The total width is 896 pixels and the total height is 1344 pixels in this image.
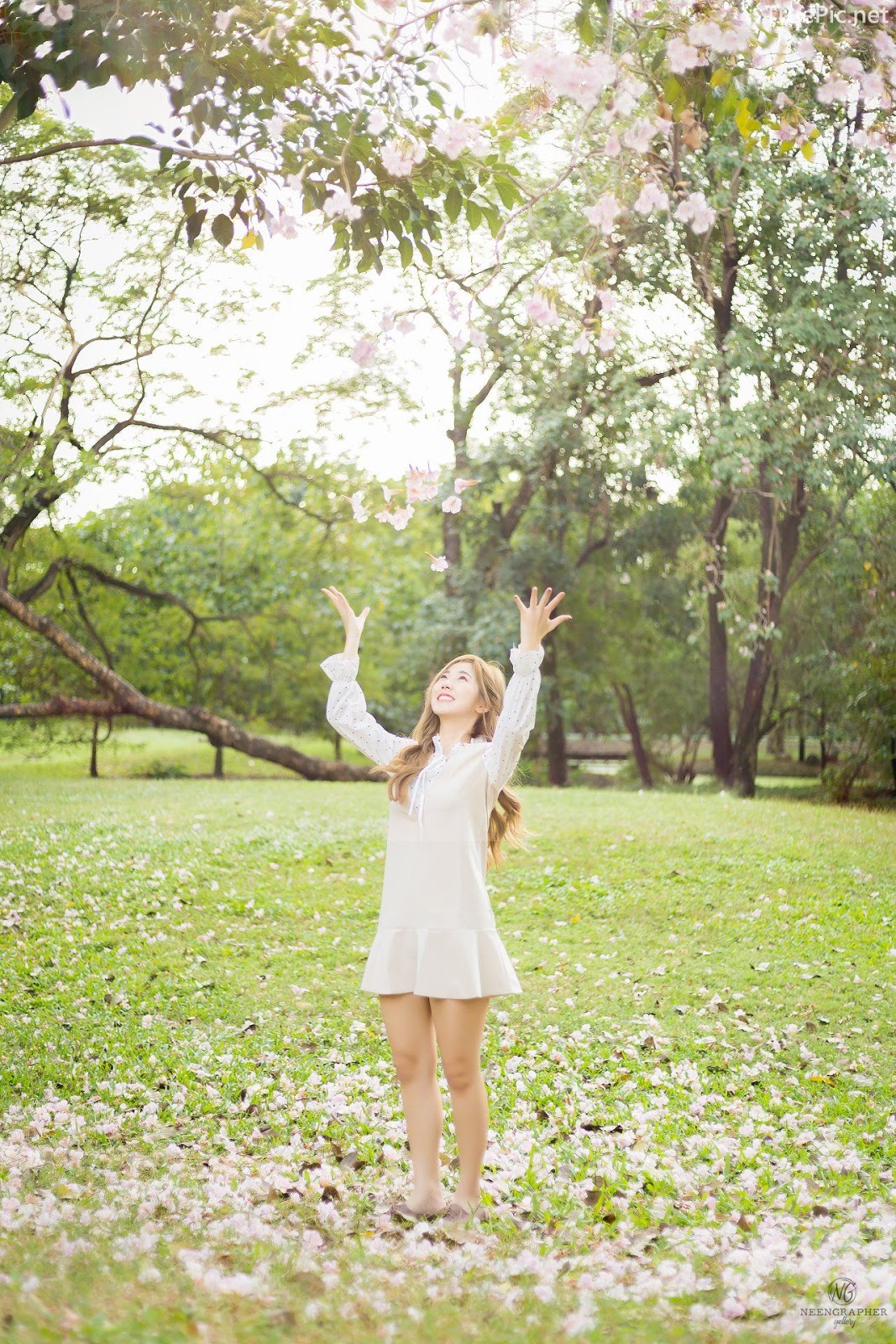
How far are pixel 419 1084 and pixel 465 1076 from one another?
0.63 ft

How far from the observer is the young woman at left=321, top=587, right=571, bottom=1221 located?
3578 mm

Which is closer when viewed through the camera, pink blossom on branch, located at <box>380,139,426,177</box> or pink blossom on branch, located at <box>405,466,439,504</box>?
pink blossom on branch, located at <box>380,139,426,177</box>

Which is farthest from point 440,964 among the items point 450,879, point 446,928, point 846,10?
point 846,10

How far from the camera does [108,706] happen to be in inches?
597

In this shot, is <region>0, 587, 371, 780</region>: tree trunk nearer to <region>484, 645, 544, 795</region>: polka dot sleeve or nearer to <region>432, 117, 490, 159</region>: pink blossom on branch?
<region>432, 117, 490, 159</region>: pink blossom on branch

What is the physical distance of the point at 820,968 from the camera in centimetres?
752

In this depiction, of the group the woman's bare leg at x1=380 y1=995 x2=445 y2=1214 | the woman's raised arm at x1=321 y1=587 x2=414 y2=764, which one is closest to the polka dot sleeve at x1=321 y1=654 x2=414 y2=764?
the woman's raised arm at x1=321 y1=587 x2=414 y2=764

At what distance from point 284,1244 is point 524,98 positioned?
425 cm

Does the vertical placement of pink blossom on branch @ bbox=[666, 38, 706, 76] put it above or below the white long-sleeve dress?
above

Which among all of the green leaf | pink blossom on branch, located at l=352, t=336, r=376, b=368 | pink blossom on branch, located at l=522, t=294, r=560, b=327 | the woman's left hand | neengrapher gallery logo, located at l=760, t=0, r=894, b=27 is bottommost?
the woman's left hand

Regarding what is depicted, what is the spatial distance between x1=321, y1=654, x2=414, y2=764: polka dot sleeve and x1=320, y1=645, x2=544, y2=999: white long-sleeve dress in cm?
26

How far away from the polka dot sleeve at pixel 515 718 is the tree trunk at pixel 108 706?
11.5m

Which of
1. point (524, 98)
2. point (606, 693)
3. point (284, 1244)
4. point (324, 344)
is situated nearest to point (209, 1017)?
point (284, 1244)

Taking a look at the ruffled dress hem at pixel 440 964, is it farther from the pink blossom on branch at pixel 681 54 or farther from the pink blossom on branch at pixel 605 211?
the pink blossom on branch at pixel 681 54
